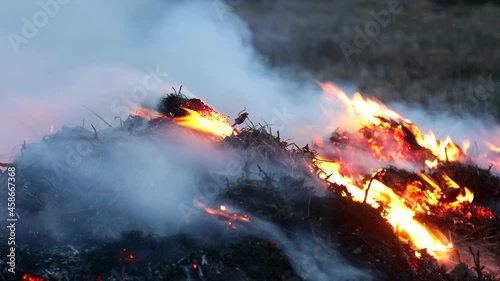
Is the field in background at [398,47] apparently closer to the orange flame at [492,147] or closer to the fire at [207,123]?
the orange flame at [492,147]

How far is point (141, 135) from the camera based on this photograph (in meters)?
8.51

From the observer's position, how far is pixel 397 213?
849cm

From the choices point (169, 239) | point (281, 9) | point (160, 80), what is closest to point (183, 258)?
point (169, 239)

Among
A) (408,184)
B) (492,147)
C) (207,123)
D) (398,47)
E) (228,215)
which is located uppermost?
(398,47)

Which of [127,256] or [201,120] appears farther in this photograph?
[201,120]

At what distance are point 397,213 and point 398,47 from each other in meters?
12.8

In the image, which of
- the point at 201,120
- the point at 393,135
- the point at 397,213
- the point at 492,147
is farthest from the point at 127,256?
the point at 492,147

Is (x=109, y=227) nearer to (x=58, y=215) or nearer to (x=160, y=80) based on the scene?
(x=58, y=215)

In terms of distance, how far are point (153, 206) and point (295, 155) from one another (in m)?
2.49

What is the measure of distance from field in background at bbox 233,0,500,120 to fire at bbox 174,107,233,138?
968 cm

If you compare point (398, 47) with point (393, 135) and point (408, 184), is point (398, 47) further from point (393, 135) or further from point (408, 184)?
point (408, 184)

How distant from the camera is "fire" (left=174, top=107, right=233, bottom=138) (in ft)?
29.1

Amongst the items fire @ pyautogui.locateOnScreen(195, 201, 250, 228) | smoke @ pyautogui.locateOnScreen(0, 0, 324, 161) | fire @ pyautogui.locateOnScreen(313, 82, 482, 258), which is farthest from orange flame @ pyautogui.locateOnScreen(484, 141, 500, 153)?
fire @ pyautogui.locateOnScreen(195, 201, 250, 228)

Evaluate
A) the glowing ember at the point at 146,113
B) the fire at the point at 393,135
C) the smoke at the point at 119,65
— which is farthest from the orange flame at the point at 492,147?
the glowing ember at the point at 146,113
